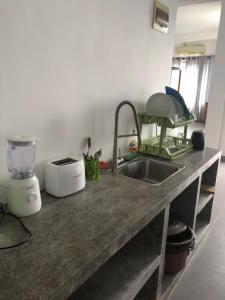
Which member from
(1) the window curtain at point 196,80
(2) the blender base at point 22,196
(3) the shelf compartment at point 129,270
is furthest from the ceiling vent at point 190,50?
(2) the blender base at point 22,196

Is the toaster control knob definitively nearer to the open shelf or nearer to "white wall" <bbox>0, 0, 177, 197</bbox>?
"white wall" <bbox>0, 0, 177, 197</bbox>

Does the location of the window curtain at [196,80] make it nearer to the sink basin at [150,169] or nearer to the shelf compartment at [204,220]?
the shelf compartment at [204,220]

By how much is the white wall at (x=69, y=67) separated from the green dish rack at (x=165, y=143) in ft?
0.66

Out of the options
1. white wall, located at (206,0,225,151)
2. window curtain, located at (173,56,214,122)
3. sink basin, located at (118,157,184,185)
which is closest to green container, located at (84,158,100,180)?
sink basin, located at (118,157,184,185)

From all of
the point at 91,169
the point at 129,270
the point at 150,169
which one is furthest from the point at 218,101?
the point at 129,270

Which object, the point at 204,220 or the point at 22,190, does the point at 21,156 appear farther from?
the point at 204,220

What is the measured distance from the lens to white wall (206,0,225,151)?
12.0 feet

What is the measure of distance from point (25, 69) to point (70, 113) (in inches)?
13.8

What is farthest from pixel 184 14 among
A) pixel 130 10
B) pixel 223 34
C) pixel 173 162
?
pixel 173 162

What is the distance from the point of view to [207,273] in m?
1.78

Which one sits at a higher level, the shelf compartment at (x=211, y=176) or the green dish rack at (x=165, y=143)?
the green dish rack at (x=165, y=143)

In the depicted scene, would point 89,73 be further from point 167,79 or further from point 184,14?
point 184,14

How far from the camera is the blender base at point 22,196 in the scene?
3.34 ft

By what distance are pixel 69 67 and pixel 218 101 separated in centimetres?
313
